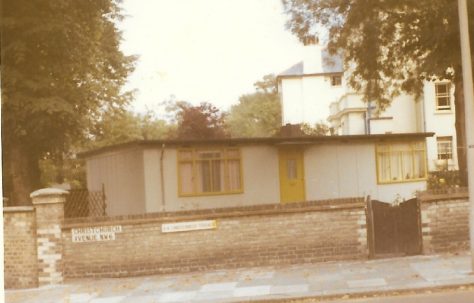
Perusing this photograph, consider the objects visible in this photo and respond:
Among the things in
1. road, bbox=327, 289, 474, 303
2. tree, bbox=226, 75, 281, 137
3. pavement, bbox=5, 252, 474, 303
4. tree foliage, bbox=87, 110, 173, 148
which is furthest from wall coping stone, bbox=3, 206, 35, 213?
tree, bbox=226, 75, 281, 137

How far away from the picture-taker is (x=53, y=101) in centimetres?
1831

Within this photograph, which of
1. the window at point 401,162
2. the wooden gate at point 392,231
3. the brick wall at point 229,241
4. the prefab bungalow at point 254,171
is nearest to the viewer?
the brick wall at point 229,241

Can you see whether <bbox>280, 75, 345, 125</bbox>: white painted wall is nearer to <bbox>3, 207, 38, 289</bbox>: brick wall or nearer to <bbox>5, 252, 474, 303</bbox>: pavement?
<bbox>5, 252, 474, 303</bbox>: pavement

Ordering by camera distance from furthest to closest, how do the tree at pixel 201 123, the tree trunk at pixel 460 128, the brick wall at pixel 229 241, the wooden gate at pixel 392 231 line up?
the tree at pixel 201 123, the tree trunk at pixel 460 128, the wooden gate at pixel 392 231, the brick wall at pixel 229 241

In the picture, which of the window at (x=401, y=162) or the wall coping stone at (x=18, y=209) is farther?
the window at (x=401, y=162)

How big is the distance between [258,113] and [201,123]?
3204 centimetres

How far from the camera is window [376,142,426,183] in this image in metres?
23.8

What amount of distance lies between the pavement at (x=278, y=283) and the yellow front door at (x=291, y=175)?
30.0 ft

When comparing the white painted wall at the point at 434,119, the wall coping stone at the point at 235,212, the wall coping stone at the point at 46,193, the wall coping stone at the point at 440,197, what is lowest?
the wall coping stone at the point at 235,212

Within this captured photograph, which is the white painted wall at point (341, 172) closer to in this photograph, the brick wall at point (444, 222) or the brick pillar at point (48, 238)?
the brick wall at point (444, 222)

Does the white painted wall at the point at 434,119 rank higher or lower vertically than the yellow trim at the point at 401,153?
higher

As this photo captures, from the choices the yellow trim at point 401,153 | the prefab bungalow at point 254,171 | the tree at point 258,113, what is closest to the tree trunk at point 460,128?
the prefab bungalow at point 254,171

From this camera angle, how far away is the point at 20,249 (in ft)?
43.4

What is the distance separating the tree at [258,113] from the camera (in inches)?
2767
